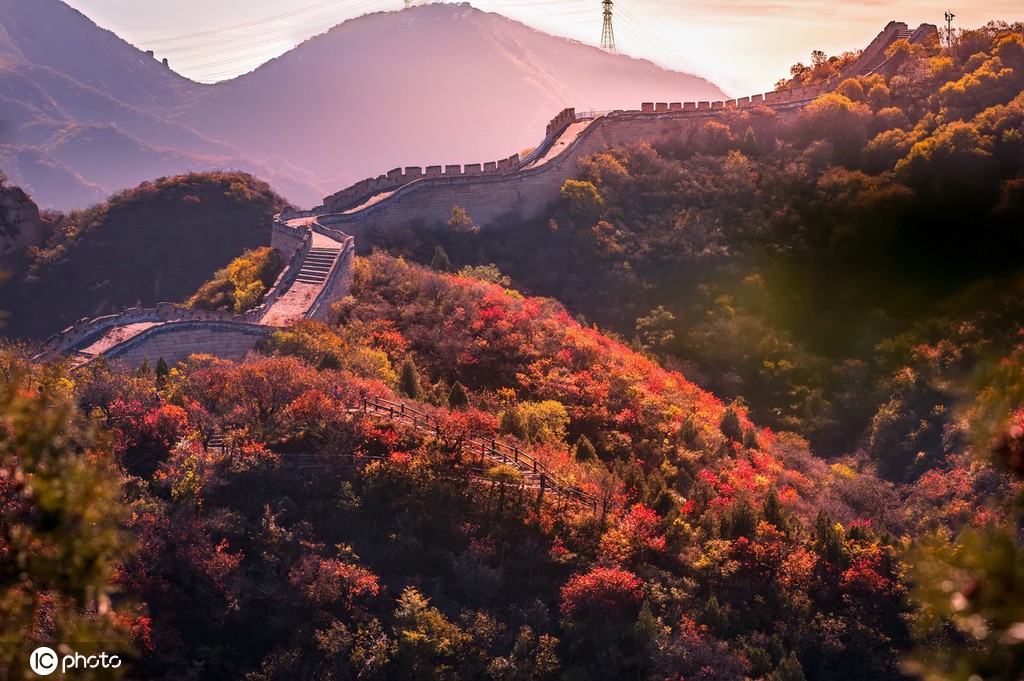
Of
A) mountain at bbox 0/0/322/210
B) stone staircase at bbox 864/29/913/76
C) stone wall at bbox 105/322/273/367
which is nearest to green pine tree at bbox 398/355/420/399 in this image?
stone wall at bbox 105/322/273/367

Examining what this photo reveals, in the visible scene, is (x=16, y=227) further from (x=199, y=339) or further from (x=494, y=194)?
(x=199, y=339)

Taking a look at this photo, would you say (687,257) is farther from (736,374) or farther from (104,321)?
(104,321)

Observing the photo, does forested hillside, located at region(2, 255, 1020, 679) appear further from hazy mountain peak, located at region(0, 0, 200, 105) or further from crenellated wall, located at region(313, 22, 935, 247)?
hazy mountain peak, located at region(0, 0, 200, 105)

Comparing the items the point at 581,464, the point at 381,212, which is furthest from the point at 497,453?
the point at 381,212

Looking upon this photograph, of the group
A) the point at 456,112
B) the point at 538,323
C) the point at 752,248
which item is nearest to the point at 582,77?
the point at 456,112

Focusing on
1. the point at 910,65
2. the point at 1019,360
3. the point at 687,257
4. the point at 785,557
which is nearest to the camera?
the point at 1019,360

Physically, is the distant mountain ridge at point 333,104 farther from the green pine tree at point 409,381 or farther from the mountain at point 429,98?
the green pine tree at point 409,381

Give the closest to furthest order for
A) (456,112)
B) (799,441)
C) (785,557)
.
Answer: (785,557) → (799,441) → (456,112)

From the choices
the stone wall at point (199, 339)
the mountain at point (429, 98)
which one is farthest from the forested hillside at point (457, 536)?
the mountain at point (429, 98)
